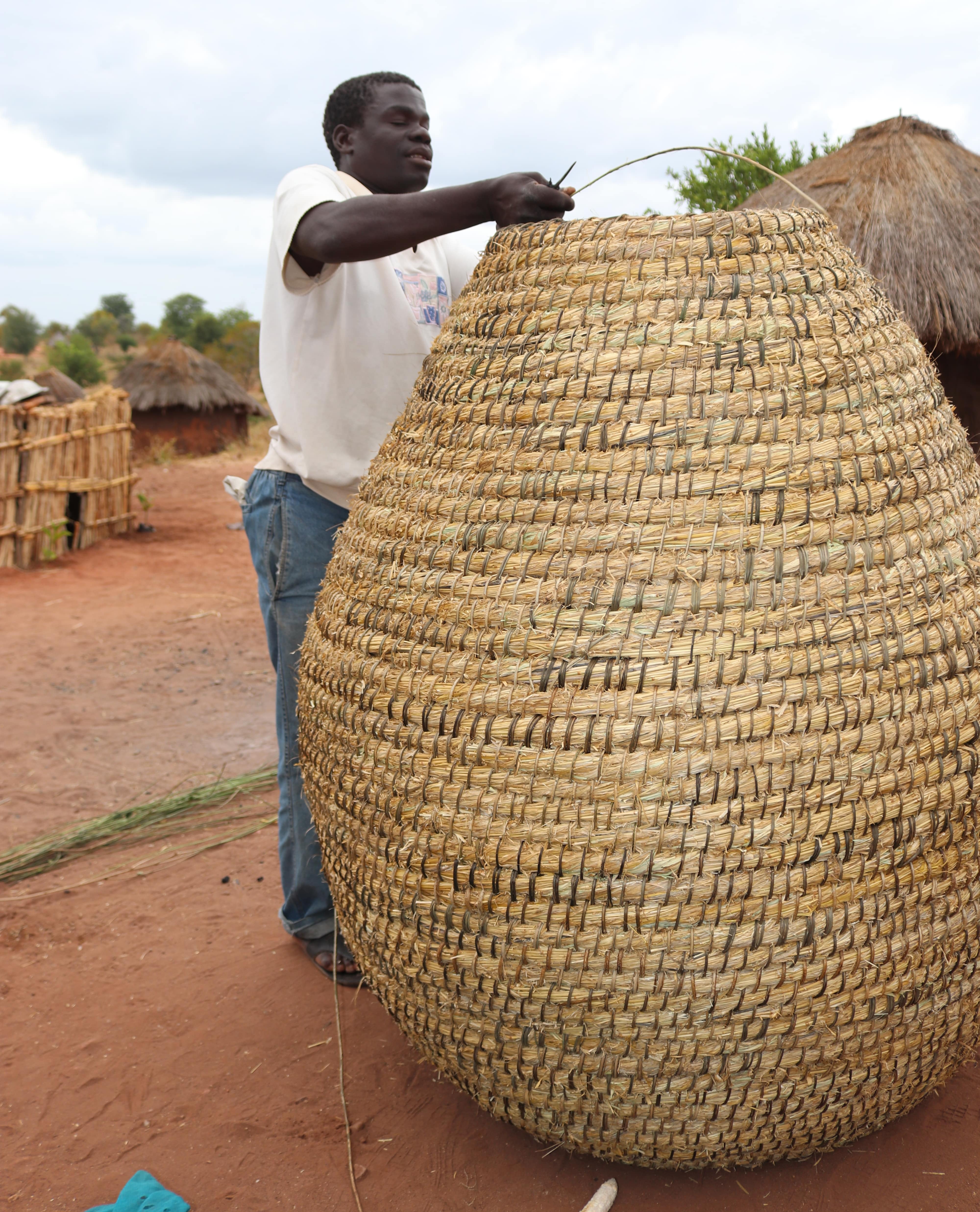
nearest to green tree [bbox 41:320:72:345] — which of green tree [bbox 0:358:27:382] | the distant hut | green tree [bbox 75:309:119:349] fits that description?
green tree [bbox 75:309:119:349]

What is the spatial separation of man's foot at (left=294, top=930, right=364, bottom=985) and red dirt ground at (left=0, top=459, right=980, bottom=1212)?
5cm

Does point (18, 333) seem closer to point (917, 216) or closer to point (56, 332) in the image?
point (56, 332)

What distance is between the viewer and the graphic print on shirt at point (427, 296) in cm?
298

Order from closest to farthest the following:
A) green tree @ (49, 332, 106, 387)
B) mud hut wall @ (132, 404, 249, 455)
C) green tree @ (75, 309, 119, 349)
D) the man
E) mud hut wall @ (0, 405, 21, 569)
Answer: the man < mud hut wall @ (0, 405, 21, 569) < mud hut wall @ (132, 404, 249, 455) < green tree @ (49, 332, 106, 387) < green tree @ (75, 309, 119, 349)

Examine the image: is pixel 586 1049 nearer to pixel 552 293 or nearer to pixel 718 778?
pixel 718 778

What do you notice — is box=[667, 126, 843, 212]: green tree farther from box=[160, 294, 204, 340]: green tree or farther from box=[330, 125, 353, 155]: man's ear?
box=[160, 294, 204, 340]: green tree

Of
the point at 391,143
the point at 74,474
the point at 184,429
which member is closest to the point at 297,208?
the point at 391,143

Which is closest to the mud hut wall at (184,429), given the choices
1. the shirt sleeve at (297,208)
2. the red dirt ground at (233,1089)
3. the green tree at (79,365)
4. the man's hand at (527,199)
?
the green tree at (79,365)

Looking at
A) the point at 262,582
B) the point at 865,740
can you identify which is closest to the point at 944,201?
the point at 262,582

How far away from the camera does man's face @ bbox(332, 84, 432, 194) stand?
3055 mm

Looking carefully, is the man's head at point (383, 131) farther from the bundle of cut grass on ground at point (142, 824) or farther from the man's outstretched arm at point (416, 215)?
the bundle of cut grass on ground at point (142, 824)

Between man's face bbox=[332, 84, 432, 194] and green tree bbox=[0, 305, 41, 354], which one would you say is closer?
man's face bbox=[332, 84, 432, 194]

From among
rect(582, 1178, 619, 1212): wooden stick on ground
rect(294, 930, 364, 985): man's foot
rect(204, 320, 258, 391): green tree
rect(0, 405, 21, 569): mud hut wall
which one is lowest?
rect(294, 930, 364, 985): man's foot

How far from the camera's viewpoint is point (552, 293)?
2055 mm
